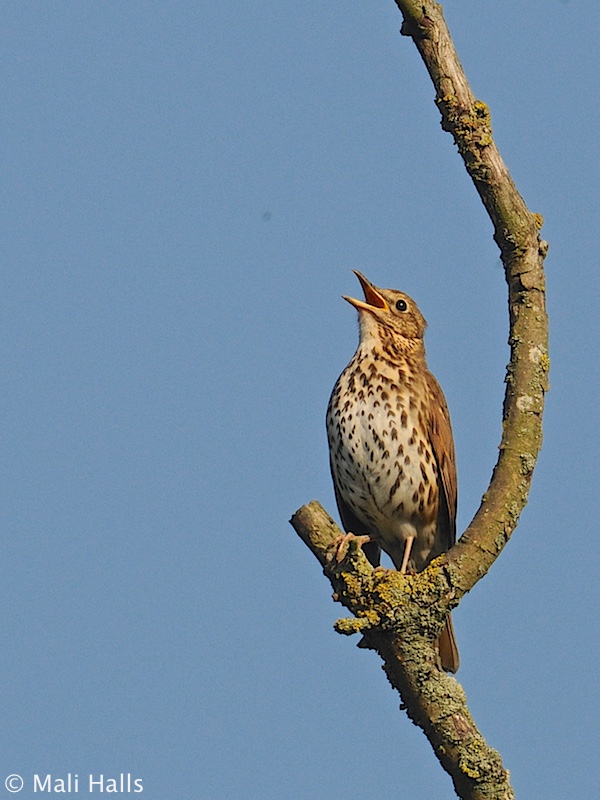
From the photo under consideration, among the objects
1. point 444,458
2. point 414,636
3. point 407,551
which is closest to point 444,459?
point 444,458

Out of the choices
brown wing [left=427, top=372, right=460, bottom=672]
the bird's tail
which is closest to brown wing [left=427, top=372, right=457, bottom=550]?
brown wing [left=427, top=372, right=460, bottom=672]

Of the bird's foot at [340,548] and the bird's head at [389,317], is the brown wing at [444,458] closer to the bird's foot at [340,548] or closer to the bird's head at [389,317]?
the bird's head at [389,317]

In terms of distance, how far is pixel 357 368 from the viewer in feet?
26.5

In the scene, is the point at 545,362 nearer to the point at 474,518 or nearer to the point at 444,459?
the point at 474,518

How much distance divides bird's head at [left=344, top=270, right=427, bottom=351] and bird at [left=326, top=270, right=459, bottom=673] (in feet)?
0.16

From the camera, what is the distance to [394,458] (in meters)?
7.64

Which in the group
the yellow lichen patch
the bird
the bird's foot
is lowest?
the bird's foot

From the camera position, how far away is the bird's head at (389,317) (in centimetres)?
835

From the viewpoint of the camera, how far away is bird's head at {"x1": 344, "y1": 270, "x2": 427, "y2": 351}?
27.4ft

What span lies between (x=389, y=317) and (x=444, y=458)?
1.20 metres

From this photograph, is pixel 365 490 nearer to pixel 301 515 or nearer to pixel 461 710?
pixel 301 515

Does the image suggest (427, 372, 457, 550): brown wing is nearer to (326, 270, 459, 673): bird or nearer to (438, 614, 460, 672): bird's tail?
(326, 270, 459, 673): bird

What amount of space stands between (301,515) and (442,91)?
215 cm

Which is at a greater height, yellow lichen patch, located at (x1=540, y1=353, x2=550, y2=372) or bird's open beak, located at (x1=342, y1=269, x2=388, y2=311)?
bird's open beak, located at (x1=342, y1=269, x2=388, y2=311)
